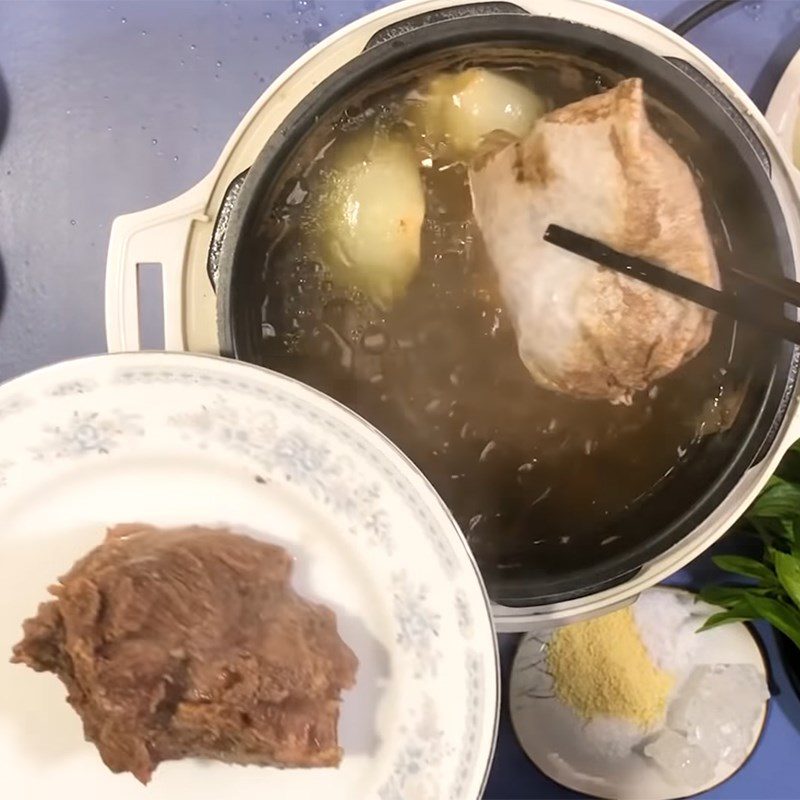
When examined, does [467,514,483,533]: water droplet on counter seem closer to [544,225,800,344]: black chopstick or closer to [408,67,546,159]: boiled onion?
[544,225,800,344]: black chopstick

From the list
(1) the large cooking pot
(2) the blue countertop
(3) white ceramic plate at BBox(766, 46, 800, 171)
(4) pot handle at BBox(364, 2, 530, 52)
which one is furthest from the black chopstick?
(2) the blue countertop

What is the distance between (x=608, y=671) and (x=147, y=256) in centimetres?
103

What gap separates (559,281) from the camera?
1144 mm

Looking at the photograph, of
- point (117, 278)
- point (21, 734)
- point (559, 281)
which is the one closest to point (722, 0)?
point (559, 281)

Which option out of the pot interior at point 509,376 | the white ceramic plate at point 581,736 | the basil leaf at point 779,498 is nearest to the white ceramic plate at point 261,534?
the pot interior at point 509,376

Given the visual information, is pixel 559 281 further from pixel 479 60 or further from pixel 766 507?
pixel 766 507

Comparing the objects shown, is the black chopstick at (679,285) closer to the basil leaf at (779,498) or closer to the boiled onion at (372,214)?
the boiled onion at (372,214)

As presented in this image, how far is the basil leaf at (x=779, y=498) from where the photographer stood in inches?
54.4

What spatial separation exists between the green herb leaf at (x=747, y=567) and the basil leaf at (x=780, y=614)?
0.04 m

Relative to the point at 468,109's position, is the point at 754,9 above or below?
above

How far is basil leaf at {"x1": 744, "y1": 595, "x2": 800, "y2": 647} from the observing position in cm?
141

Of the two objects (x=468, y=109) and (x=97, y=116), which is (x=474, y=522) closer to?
(x=468, y=109)

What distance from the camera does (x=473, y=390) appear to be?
4.12ft

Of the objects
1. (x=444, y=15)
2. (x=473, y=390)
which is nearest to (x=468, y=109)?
(x=444, y=15)
